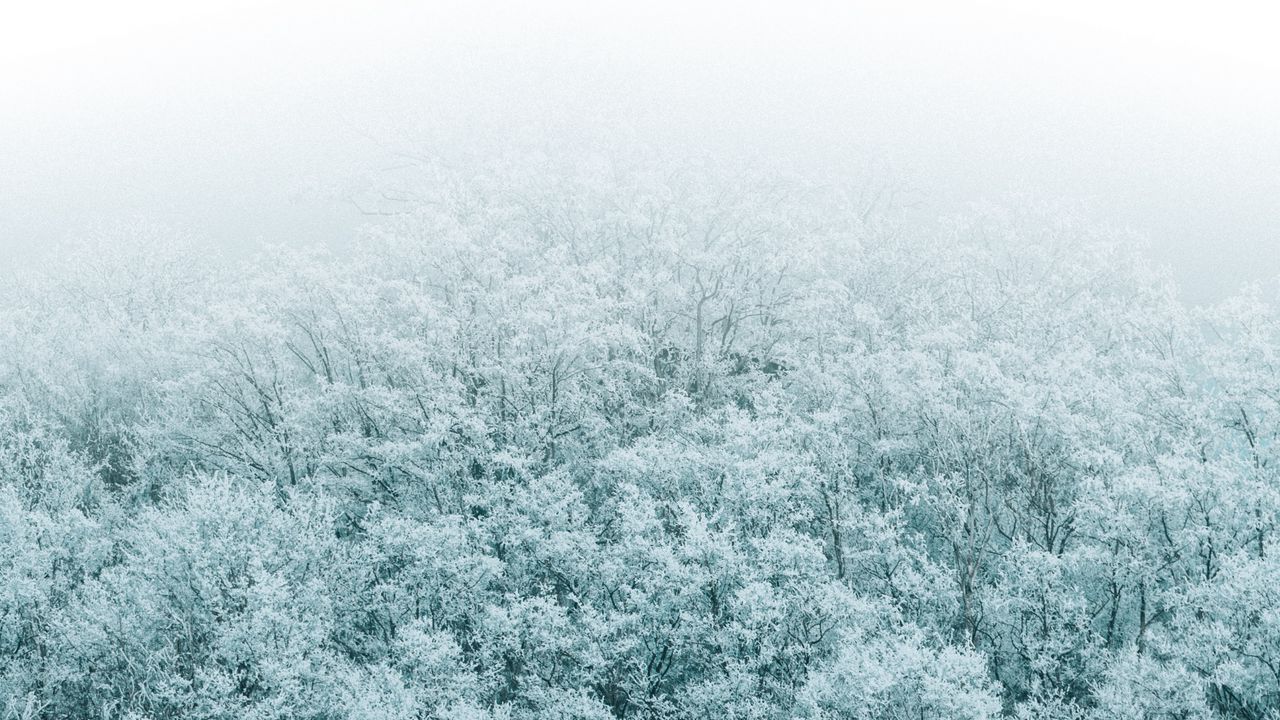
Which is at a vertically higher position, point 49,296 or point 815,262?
point 815,262

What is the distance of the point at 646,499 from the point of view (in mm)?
27344

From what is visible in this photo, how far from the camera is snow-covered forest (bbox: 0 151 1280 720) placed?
24.2m

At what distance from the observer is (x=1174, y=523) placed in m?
26.2

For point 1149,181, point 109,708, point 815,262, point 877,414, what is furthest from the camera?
point 1149,181

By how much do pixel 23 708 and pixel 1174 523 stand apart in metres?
33.2

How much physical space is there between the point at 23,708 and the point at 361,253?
80.7 ft

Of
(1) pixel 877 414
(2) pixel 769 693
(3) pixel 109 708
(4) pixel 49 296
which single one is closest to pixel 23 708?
(3) pixel 109 708

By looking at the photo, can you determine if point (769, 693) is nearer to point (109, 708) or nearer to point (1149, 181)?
point (109, 708)

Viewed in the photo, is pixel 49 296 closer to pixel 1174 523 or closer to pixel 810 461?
pixel 810 461

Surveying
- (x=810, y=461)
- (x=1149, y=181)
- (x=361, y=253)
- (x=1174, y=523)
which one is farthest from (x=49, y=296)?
(x=1149, y=181)

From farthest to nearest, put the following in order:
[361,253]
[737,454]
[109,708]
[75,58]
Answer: [75,58] < [361,253] < [737,454] < [109,708]

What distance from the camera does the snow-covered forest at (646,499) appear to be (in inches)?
955

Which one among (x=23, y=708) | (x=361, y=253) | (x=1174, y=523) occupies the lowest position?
(x=23, y=708)

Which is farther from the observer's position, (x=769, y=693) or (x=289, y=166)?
(x=289, y=166)
